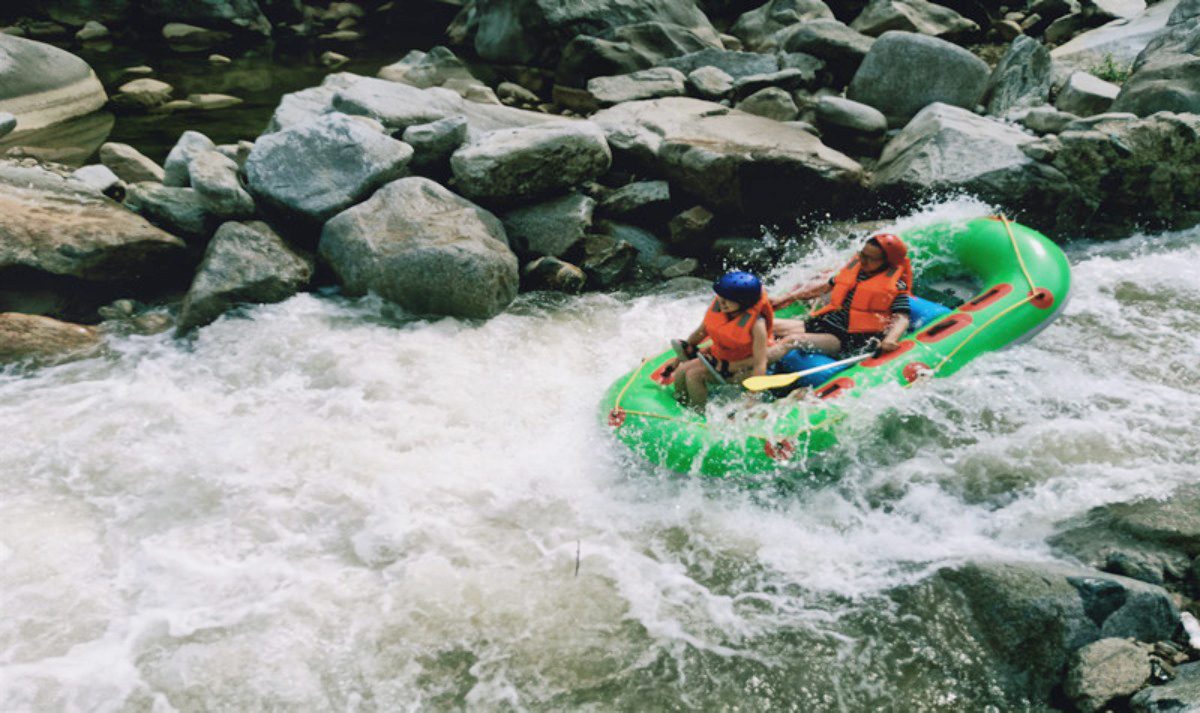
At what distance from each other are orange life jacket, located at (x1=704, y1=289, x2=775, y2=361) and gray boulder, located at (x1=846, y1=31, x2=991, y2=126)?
226 inches

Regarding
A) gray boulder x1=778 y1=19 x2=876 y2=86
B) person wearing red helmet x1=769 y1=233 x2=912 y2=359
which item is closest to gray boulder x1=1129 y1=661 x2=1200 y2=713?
person wearing red helmet x1=769 y1=233 x2=912 y2=359

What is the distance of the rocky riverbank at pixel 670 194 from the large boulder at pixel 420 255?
0.06ft

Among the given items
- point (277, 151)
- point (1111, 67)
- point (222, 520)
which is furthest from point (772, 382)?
point (1111, 67)

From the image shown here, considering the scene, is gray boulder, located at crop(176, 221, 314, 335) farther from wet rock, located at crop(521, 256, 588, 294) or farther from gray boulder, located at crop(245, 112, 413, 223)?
wet rock, located at crop(521, 256, 588, 294)

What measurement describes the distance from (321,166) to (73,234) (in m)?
1.94

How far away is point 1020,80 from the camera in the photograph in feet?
32.8

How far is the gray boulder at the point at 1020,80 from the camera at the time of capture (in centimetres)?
994

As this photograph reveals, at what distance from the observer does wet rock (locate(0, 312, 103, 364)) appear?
230 inches

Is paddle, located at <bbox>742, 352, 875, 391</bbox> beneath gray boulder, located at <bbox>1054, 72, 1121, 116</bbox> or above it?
beneath

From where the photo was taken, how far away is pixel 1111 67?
10.6m

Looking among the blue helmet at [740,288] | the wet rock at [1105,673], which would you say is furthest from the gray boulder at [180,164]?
the wet rock at [1105,673]

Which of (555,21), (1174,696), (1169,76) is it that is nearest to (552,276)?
(1174,696)

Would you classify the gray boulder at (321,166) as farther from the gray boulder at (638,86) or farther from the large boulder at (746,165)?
the gray boulder at (638,86)

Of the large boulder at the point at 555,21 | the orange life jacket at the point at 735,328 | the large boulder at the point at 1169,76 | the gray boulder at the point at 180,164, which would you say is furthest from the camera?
the large boulder at the point at 555,21
